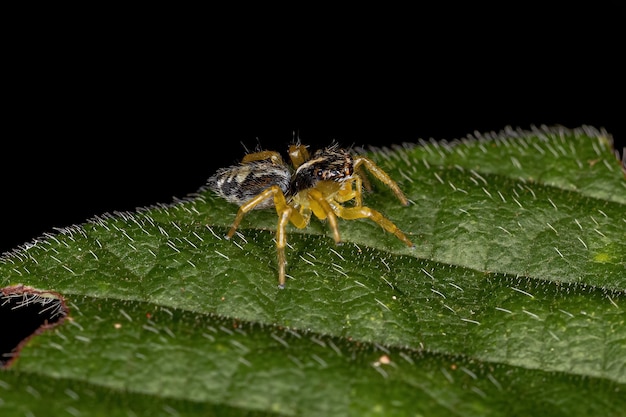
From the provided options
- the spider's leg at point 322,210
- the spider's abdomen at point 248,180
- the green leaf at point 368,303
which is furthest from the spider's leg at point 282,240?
the spider's abdomen at point 248,180

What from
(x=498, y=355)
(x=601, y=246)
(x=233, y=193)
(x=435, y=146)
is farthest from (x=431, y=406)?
(x=435, y=146)

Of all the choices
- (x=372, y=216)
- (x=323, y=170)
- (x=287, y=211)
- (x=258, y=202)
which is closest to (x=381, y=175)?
(x=323, y=170)

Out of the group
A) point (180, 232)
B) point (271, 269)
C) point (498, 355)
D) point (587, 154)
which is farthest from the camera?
point (587, 154)

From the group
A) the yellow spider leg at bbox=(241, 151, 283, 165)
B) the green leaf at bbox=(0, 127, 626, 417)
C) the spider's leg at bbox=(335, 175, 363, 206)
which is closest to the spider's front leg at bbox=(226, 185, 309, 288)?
the green leaf at bbox=(0, 127, 626, 417)

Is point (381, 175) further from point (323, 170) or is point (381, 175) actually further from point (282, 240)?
point (282, 240)

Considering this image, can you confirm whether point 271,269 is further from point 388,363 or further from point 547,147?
point 547,147

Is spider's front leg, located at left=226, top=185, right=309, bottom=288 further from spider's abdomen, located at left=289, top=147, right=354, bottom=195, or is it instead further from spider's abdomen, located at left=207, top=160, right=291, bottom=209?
spider's abdomen, located at left=289, top=147, right=354, bottom=195
